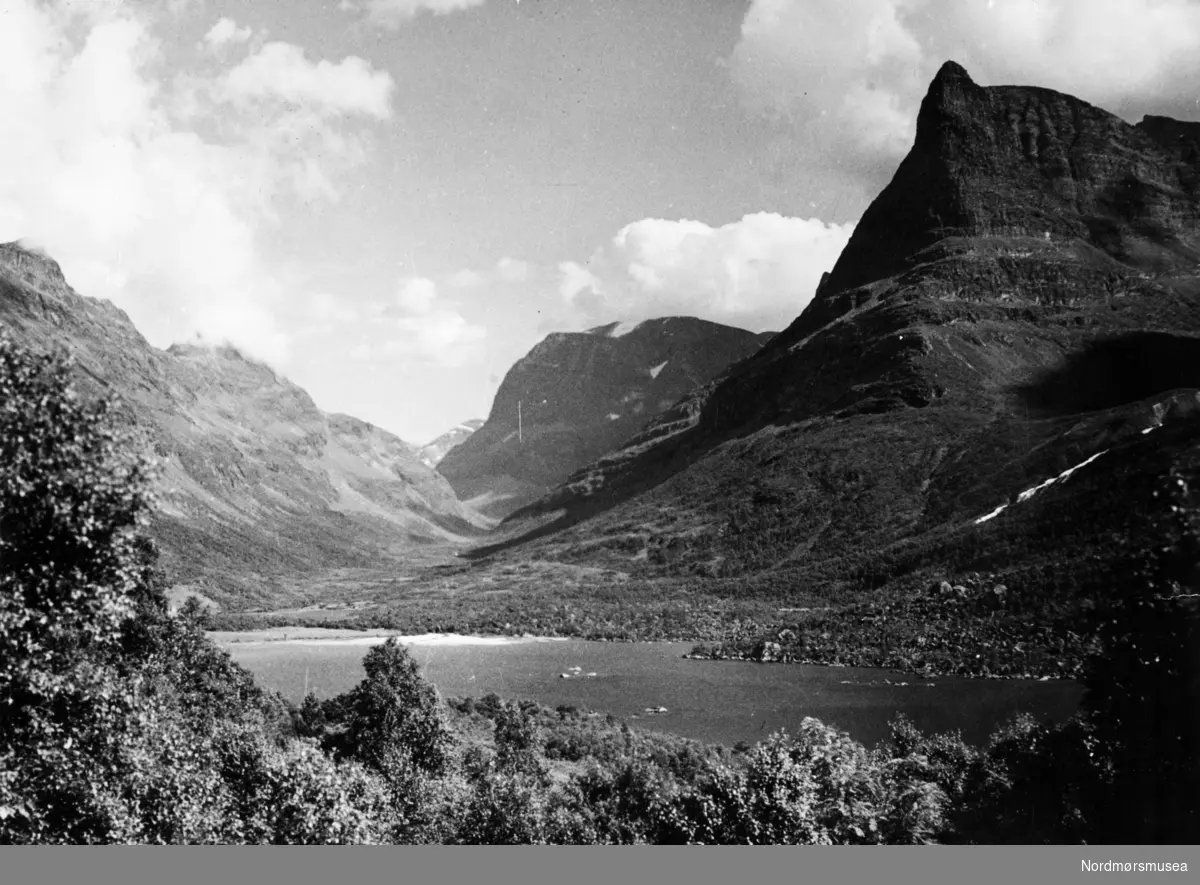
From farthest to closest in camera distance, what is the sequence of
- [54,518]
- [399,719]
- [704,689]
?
[704,689]
[399,719]
[54,518]

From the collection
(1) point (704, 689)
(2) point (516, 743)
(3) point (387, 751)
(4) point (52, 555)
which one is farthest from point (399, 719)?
(1) point (704, 689)

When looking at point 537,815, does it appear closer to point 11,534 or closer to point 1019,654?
point 11,534

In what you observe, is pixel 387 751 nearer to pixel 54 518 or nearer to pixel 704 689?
pixel 54 518

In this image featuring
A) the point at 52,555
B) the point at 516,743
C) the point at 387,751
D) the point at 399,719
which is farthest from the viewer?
the point at 516,743

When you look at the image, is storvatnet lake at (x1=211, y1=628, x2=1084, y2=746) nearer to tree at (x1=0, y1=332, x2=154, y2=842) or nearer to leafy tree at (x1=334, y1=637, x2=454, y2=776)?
leafy tree at (x1=334, y1=637, x2=454, y2=776)

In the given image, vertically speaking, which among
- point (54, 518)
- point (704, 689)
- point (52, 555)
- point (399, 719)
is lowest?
point (704, 689)

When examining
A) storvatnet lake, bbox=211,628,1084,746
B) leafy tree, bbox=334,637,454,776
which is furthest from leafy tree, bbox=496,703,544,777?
storvatnet lake, bbox=211,628,1084,746

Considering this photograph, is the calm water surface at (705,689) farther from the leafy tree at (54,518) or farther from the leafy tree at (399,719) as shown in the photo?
the leafy tree at (54,518)
